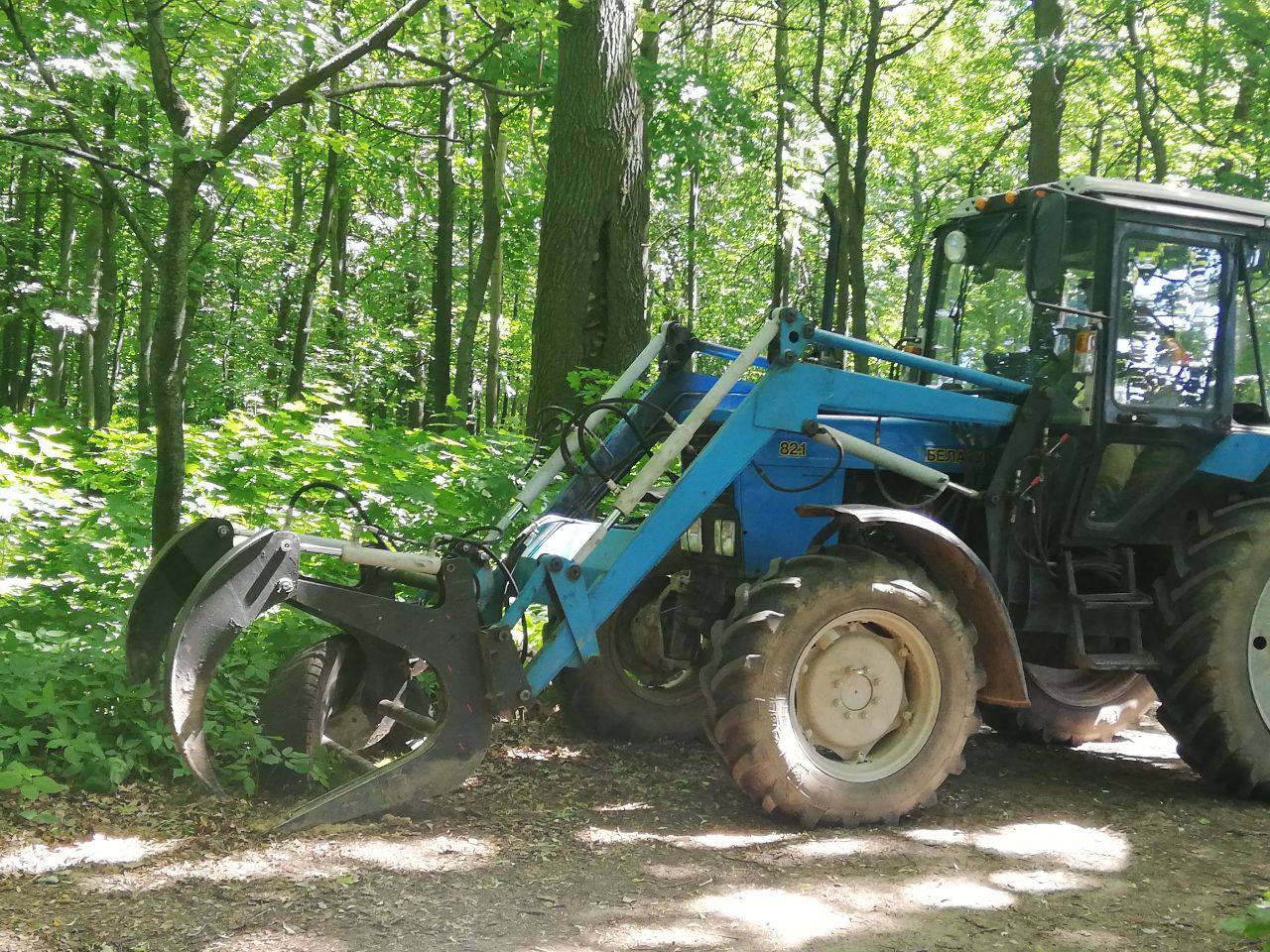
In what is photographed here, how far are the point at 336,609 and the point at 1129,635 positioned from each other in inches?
149

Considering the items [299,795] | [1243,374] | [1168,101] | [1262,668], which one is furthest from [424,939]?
[1168,101]

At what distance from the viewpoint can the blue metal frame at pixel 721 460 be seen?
4.55m

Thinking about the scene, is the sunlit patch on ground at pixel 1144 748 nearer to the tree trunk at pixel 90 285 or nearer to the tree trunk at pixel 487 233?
the tree trunk at pixel 487 233

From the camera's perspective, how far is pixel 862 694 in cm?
480

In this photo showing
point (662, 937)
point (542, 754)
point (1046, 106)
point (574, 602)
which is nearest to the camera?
point (662, 937)

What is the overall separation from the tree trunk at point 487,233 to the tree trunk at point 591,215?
5.89 m

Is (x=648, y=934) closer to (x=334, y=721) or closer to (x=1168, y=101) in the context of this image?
(x=334, y=721)

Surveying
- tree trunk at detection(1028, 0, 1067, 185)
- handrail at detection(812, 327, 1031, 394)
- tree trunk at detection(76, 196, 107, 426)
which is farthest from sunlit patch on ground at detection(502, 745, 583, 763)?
tree trunk at detection(76, 196, 107, 426)

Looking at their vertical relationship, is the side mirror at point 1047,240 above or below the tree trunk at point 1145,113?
below

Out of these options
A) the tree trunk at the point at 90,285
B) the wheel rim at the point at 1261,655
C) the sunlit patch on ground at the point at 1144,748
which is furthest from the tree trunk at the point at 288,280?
the wheel rim at the point at 1261,655

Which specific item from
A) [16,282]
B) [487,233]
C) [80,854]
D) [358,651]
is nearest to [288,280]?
[487,233]

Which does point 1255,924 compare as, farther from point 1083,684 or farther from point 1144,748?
point 1144,748

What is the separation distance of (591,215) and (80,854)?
569 centimetres

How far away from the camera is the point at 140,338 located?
18.5m
